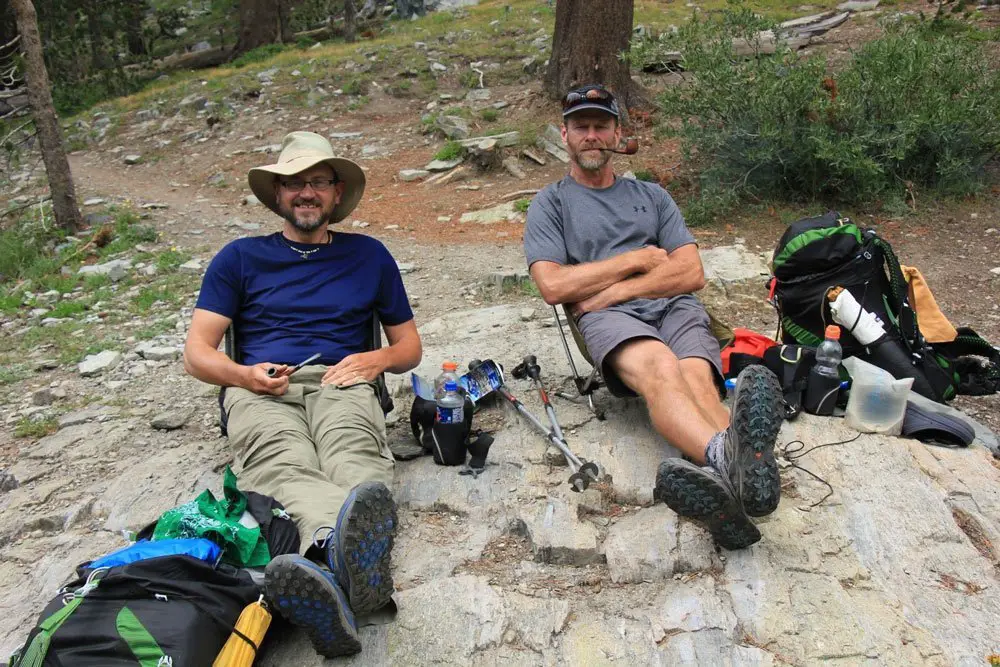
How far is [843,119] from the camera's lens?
7934 mm

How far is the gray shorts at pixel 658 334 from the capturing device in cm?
389

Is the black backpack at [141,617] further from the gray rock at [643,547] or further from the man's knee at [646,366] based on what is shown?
the man's knee at [646,366]

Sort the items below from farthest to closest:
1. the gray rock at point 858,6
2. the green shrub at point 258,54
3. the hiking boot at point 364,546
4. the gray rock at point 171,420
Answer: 1. the green shrub at point 258,54
2. the gray rock at point 858,6
3. the gray rock at point 171,420
4. the hiking boot at point 364,546

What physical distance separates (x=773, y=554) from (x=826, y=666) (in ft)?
1.76

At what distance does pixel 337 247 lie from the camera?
4.11 metres

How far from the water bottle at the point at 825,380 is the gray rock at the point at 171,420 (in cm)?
375

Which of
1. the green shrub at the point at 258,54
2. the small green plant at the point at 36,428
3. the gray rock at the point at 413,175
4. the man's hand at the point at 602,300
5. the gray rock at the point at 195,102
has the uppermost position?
the man's hand at the point at 602,300

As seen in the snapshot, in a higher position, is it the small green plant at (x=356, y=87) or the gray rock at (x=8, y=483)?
the gray rock at (x=8, y=483)

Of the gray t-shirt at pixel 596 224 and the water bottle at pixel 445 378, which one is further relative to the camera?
the gray t-shirt at pixel 596 224

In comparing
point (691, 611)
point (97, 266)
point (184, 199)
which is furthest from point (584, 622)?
point (184, 199)

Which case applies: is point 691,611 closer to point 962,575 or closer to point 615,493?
point 615,493

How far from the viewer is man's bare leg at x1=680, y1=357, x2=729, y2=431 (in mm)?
3578

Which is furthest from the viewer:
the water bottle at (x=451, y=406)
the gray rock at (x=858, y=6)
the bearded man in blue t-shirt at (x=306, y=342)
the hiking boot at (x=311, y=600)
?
the gray rock at (x=858, y=6)

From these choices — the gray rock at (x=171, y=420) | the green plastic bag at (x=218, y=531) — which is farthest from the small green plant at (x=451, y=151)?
the green plastic bag at (x=218, y=531)
